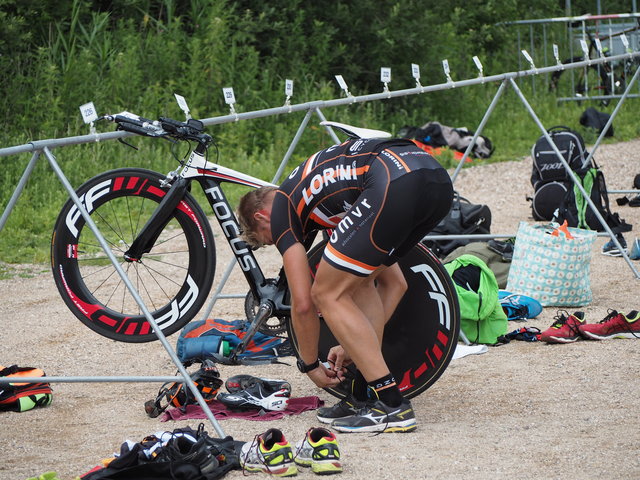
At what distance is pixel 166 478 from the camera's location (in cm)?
414

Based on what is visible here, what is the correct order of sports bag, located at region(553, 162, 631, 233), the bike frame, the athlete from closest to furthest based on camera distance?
the athlete
the bike frame
sports bag, located at region(553, 162, 631, 233)

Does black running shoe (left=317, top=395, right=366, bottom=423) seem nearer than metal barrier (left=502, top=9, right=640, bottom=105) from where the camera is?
Yes

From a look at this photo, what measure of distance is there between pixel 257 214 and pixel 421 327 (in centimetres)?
109

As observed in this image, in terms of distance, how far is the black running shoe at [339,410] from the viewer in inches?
204

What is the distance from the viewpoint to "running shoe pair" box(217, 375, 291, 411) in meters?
5.38

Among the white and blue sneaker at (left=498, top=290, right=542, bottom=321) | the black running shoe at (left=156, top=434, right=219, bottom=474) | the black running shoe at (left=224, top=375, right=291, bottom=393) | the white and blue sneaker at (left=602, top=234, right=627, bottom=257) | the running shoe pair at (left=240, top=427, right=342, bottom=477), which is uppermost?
the black running shoe at (left=156, top=434, right=219, bottom=474)

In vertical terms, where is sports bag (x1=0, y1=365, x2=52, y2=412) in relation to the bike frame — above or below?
below

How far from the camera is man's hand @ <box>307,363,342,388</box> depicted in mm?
5250

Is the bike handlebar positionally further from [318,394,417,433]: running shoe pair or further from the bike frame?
[318,394,417,433]: running shoe pair

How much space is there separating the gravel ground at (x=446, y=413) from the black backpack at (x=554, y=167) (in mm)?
2132

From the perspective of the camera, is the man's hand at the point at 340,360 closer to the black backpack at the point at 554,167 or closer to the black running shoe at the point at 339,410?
the black running shoe at the point at 339,410

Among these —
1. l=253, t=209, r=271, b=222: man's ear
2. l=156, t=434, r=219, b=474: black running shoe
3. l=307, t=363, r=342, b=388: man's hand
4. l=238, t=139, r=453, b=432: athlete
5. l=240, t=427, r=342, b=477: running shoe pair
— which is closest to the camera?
l=156, t=434, r=219, b=474: black running shoe

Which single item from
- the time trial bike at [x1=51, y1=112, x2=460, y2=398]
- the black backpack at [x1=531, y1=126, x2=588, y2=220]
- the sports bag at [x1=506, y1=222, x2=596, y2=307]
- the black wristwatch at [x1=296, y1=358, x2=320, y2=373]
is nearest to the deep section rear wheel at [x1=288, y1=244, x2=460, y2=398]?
the time trial bike at [x1=51, y1=112, x2=460, y2=398]

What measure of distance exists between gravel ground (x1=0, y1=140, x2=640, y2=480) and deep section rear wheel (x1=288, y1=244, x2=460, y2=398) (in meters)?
0.20
